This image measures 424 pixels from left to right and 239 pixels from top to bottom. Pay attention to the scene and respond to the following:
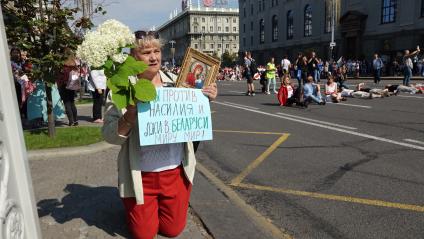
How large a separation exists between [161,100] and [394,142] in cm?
530

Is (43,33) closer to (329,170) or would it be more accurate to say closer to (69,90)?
(69,90)

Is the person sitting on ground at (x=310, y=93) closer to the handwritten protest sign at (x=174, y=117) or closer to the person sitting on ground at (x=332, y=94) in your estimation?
the person sitting on ground at (x=332, y=94)

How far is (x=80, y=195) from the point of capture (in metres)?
4.48

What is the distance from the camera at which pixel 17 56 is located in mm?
8234

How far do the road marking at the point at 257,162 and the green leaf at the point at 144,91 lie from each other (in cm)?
255

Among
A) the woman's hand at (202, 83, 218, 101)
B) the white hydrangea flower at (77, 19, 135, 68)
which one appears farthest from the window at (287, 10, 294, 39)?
the woman's hand at (202, 83, 218, 101)

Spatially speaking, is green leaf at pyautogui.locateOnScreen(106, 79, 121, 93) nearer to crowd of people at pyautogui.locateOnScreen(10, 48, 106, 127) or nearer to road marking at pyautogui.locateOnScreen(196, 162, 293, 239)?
road marking at pyautogui.locateOnScreen(196, 162, 293, 239)

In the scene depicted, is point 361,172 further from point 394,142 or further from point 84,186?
point 84,186

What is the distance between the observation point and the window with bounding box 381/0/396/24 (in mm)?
41281

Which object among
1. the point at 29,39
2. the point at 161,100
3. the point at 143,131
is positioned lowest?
the point at 143,131

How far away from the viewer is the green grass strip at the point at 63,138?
6.80m

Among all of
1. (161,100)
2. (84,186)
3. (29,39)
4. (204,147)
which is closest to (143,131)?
(161,100)

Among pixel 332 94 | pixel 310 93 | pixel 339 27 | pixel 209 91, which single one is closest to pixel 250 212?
pixel 209 91

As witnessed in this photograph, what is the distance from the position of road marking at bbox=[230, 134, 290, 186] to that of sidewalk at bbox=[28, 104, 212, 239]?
130cm
